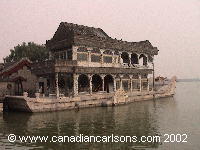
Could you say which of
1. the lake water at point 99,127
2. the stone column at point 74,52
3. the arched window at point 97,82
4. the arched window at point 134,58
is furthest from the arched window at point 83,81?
the arched window at point 134,58

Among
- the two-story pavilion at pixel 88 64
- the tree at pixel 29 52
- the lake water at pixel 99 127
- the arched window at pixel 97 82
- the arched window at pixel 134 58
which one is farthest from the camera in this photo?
the tree at pixel 29 52

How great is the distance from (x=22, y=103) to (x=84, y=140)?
42.1ft

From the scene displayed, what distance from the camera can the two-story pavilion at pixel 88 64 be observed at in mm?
31734

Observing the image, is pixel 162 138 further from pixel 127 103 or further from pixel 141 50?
pixel 141 50

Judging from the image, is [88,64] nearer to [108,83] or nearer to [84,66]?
[84,66]

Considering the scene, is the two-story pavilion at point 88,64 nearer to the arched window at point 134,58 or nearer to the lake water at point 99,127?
the arched window at point 134,58

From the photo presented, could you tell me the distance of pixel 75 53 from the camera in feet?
105

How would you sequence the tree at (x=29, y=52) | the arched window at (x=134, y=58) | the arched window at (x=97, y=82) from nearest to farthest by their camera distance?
the arched window at (x=97, y=82) < the arched window at (x=134, y=58) < the tree at (x=29, y=52)

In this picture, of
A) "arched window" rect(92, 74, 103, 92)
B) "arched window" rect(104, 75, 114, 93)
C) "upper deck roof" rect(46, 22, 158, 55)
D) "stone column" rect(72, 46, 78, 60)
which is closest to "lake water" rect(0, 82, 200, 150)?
"stone column" rect(72, 46, 78, 60)

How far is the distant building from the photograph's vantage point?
104 feet

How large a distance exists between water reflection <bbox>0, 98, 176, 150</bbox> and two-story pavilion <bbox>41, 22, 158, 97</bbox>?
5.14 meters

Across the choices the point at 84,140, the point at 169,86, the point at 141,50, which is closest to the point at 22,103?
the point at 84,140

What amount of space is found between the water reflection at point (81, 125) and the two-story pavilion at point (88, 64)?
514 centimetres

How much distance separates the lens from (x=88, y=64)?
33.6m
